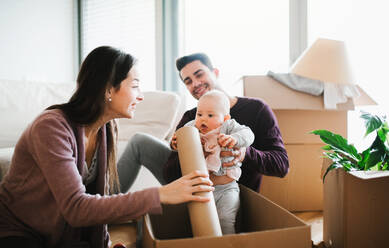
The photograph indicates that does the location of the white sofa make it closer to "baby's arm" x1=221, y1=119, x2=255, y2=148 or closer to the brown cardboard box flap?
the brown cardboard box flap

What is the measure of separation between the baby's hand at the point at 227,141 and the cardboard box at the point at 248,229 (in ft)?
0.61

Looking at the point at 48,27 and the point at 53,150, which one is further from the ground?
the point at 48,27

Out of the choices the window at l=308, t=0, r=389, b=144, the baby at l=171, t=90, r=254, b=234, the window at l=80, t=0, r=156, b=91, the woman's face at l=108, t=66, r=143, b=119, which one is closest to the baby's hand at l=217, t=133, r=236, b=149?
the baby at l=171, t=90, r=254, b=234

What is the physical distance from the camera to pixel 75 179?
0.89 m

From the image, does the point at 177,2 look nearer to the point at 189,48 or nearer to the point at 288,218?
the point at 189,48

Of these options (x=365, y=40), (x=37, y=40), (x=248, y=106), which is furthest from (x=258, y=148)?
(x=37, y=40)

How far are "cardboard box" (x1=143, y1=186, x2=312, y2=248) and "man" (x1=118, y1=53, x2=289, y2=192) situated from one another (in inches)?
6.4

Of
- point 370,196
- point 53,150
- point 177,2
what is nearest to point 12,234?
point 53,150

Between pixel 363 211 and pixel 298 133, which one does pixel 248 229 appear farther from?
pixel 298 133

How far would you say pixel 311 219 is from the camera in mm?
1958

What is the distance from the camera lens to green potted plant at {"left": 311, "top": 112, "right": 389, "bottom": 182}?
3.93ft

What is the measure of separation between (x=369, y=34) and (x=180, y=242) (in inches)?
82.5

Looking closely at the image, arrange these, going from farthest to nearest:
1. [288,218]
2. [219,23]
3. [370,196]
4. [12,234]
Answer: [219,23]
[370,196]
[12,234]
[288,218]

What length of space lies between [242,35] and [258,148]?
62.0 inches
